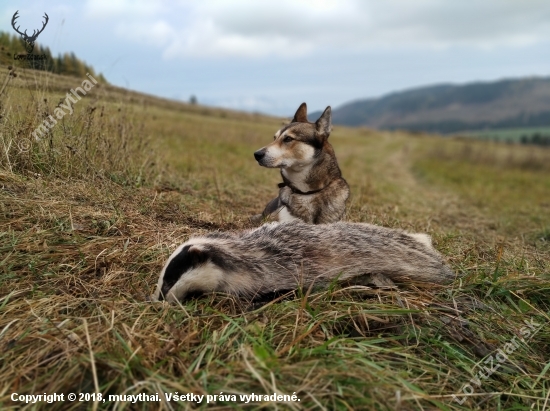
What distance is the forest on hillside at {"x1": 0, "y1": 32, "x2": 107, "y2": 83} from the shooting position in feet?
18.5

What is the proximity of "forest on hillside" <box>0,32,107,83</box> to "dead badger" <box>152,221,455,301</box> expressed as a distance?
4.07 meters

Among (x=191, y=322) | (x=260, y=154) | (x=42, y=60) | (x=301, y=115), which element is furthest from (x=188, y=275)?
(x=42, y=60)

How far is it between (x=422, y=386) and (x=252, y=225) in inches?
122

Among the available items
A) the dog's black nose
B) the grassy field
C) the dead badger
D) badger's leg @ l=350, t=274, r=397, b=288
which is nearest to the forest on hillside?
the grassy field

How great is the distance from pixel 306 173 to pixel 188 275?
2.75 meters

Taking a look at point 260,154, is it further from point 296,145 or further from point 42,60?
point 42,60

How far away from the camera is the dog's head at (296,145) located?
16.9 feet

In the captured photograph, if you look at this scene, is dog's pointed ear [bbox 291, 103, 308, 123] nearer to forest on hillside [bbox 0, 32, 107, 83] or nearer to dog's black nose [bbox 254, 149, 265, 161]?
dog's black nose [bbox 254, 149, 265, 161]

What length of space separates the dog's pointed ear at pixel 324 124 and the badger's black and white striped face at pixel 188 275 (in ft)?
9.55

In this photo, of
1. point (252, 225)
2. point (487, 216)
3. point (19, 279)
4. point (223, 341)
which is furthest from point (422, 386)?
point (487, 216)

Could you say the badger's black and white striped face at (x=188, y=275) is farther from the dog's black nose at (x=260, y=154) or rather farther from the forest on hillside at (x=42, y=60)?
the forest on hillside at (x=42, y=60)

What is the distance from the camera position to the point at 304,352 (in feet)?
8.02

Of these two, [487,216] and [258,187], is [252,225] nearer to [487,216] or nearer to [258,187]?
[258,187]

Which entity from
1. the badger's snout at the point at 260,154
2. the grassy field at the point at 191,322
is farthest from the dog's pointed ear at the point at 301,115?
the grassy field at the point at 191,322
